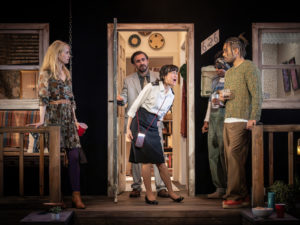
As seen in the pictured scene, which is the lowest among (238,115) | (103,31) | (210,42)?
(238,115)

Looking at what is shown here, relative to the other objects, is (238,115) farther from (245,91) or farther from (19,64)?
(19,64)

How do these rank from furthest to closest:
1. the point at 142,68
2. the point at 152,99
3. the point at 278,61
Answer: the point at 278,61
the point at 142,68
the point at 152,99

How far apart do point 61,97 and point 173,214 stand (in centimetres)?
201

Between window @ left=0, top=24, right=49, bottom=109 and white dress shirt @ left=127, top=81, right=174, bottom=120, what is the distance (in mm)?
1779

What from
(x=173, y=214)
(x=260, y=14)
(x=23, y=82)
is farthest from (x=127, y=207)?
(x=260, y=14)

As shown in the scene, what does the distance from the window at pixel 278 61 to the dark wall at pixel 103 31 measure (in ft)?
0.40

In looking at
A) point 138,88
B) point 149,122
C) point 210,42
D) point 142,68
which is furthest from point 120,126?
point 210,42

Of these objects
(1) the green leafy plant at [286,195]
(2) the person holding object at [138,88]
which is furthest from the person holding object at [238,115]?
(2) the person holding object at [138,88]

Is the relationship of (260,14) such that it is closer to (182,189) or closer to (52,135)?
(182,189)

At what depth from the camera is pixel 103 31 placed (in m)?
6.05

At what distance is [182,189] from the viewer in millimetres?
6863

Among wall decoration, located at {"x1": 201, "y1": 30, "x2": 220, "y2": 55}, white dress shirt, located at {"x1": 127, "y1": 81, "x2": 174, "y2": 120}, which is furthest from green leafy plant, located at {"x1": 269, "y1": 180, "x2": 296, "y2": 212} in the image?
wall decoration, located at {"x1": 201, "y1": 30, "x2": 220, "y2": 55}

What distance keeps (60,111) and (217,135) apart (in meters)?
2.29

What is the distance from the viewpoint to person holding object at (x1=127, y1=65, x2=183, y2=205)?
522 cm
